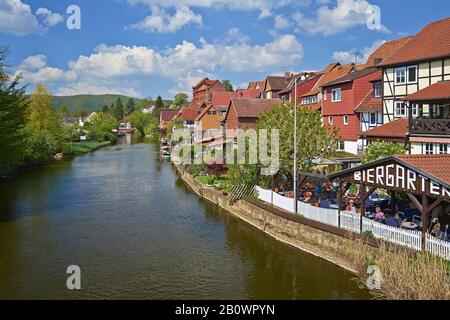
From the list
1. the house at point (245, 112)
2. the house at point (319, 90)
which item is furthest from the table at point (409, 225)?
the house at point (245, 112)

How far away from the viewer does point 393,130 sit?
29.2 meters

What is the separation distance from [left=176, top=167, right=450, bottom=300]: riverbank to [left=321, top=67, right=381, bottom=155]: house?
14.3 m

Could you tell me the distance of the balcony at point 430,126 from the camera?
79.5 feet

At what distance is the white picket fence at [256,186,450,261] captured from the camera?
1502 cm

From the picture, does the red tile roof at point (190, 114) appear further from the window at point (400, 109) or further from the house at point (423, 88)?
the window at point (400, 109)

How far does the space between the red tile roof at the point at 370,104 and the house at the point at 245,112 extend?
14.4m

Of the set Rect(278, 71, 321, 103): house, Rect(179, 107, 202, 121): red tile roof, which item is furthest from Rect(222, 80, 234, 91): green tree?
Rect(278, 71, 321, 103): house

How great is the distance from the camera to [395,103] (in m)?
31.2

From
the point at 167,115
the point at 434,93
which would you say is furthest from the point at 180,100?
the point at 434,93

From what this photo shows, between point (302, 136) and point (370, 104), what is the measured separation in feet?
39.1

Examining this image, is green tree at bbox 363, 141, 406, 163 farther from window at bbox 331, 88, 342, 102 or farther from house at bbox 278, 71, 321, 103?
house at bbox 278, 71, 321, 103
